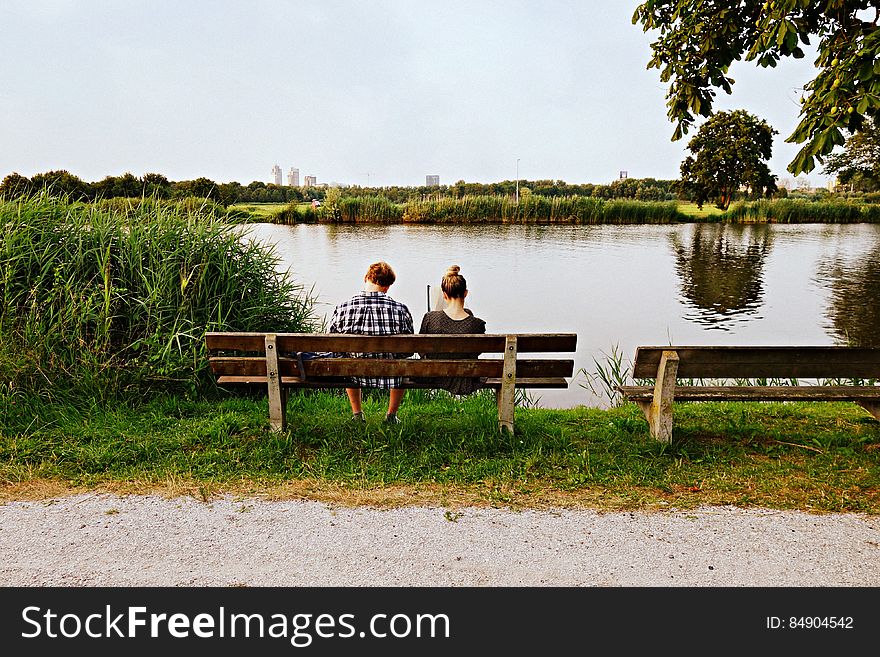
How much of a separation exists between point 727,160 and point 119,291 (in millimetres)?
49103

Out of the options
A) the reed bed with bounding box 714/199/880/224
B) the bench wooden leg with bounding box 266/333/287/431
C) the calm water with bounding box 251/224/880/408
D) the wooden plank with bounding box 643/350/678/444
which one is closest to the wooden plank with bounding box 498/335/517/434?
the wooden plank with bounding box 643/350/678/444

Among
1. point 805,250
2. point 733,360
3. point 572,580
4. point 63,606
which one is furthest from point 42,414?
point 805,250

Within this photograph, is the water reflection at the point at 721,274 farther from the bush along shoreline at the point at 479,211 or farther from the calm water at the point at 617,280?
the bush along shoreline at the point at 479,211

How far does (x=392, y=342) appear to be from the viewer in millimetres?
4449

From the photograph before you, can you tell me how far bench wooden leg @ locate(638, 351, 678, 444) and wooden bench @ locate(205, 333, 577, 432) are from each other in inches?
22.3

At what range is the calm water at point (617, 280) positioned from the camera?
12.9 meters

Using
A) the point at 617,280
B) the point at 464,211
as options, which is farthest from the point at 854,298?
the point at 464,211

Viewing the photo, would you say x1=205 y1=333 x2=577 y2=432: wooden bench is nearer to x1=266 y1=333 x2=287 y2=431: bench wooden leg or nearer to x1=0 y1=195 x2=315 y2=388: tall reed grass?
x1=266 y1=333 x2=287 y2=431: bench wooden leg

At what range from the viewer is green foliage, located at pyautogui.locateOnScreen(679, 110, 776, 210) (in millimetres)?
48094

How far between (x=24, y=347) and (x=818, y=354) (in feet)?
18.6

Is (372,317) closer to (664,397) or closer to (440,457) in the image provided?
(440,457)

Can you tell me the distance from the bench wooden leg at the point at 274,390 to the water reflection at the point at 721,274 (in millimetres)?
10859

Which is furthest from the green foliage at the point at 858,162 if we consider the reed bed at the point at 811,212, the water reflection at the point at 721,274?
the water reflection at the point at 721,274

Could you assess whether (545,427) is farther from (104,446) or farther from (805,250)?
(805,250)
